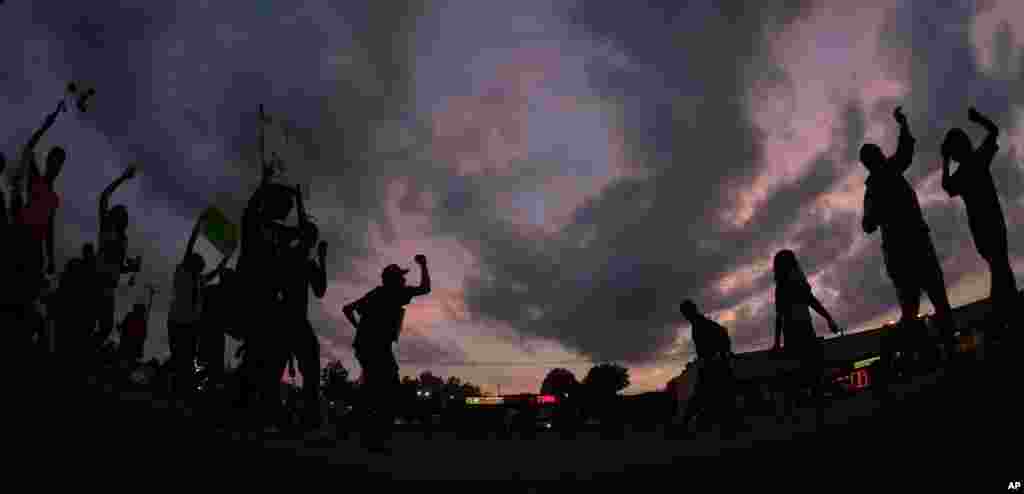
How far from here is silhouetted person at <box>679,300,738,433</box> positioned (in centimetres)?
720

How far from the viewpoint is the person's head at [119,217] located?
265 inches

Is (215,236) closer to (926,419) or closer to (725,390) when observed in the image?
(725,390)

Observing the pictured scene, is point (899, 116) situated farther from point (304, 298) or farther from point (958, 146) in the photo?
point (304, 298)

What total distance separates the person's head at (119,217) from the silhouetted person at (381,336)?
316cm

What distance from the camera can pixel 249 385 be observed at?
5027 millimetres

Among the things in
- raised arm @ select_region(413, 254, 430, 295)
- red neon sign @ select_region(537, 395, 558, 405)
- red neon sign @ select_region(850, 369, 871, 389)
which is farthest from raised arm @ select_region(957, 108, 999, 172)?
red neon sign @ select_region(537, 395, 558, 405)

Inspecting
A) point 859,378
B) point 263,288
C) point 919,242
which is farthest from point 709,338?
point 859,378

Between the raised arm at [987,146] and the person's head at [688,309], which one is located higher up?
the raised arm at [987,146]

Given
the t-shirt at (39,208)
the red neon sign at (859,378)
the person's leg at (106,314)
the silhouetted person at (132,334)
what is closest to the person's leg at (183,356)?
the person's leg at (106,314)

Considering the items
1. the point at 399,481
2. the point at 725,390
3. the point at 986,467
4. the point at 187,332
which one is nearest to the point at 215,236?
the point at 187,332

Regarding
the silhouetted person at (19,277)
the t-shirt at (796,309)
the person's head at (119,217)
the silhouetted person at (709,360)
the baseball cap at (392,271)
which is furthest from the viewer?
the silhouetted person at (709,360)

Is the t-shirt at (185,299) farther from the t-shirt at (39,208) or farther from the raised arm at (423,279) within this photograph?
the raised arm at (423,279)

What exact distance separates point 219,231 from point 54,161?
6.35ft

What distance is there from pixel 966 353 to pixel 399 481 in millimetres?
4986
